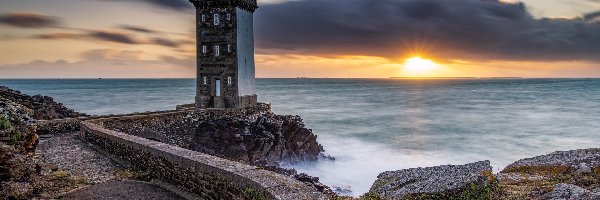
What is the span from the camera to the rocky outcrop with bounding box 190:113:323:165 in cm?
2678

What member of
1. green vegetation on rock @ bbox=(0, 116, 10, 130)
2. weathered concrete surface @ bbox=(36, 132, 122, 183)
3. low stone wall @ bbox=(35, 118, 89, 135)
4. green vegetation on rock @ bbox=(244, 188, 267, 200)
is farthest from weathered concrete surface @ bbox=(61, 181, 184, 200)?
low stone wall @ bbox=(35, 118, 89, 135)

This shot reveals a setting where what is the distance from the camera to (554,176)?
7500 millimetres

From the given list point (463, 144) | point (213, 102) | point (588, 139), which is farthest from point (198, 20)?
point (588, 139)

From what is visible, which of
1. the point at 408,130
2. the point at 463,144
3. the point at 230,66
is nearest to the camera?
the point at 230,66

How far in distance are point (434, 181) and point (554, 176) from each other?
205 centimetres

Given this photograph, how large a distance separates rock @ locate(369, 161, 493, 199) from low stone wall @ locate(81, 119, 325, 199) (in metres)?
1.64

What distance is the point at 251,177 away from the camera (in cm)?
751

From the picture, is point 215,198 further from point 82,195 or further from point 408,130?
point 408,130

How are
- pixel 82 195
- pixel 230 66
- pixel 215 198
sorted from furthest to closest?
pixel 230 66 → pixel 82 195 → pixel 215 198

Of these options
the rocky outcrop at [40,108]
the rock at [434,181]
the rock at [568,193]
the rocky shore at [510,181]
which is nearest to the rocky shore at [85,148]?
the rocky outcrop at [40,108]

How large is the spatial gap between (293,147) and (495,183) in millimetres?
24015

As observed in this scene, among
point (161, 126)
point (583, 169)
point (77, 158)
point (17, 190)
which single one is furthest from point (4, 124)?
point (161, 126)

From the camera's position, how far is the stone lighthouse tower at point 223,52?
32.4 meters

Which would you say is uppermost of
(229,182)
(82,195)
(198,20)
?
(198,20)
